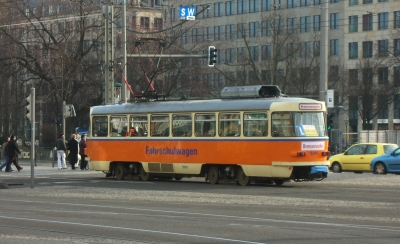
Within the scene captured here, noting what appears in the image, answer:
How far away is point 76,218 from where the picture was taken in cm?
1580

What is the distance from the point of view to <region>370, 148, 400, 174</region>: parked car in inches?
1366

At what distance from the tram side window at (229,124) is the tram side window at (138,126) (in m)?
3.49

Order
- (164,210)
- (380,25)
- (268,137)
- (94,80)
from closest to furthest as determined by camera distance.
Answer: (164,210) → (268,137) → (94,80) → (380,25)

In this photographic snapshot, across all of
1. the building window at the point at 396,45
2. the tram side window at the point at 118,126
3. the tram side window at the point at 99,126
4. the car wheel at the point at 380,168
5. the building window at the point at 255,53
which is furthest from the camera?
the building window at the point at 255,53

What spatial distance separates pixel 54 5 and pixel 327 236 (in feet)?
134

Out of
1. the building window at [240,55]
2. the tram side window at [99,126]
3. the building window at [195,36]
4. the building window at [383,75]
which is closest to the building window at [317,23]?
the building window at [240,55]

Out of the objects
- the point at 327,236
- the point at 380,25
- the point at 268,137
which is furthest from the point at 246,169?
the point at 380,25

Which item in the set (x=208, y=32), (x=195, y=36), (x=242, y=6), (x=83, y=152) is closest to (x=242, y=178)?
(x=83, y=152)

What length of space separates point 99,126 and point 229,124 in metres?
6.51

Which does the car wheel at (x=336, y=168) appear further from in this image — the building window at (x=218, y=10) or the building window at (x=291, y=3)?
the building window at (x=218, y=10)

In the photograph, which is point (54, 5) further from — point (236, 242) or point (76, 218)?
point (236, 242)

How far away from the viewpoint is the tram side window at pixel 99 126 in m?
30.9

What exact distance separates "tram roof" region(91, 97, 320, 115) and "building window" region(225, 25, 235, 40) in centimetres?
5553

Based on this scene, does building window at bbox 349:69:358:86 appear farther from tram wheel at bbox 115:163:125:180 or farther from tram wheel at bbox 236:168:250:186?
tram wheel at bbox 236:168:250:186
